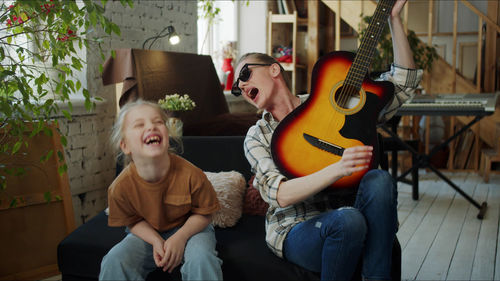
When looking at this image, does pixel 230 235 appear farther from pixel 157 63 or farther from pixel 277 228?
pixel 157 63

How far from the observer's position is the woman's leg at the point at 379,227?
1456mm

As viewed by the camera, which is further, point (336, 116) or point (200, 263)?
point (336, 116)

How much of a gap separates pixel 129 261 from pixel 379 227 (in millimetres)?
732

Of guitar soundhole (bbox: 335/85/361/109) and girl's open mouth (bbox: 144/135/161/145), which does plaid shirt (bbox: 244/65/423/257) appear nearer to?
guitar soundhole (bbox: 335/85/361/109)

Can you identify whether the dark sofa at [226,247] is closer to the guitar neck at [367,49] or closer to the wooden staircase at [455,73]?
the guitar neck at [367,49]

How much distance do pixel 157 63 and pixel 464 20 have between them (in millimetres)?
4149

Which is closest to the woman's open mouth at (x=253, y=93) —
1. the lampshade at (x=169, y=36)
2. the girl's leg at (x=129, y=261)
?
the girl's leg at (x=129, y=261)

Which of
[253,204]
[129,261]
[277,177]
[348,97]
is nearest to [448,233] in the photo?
[253,204]

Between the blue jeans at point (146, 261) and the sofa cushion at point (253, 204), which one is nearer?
the blue jeans at point (146, 261)

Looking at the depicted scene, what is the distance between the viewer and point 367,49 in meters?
1.62

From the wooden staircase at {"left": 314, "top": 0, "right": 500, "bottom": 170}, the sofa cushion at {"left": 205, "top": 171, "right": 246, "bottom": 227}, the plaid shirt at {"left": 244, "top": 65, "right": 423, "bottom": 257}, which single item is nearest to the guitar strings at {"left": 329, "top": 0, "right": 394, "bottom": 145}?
the plaid shirt at {"left": 244, "top": 65, "right": 423, "bottom": 257}

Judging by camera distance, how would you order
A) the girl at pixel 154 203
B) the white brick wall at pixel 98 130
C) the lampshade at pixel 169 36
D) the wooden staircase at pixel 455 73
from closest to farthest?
the girl at pixel 154 203 < the white brick wall at pixel 98 130 < the lampshade at pixel 169 36 < the wooden staircase at pixel 455 73

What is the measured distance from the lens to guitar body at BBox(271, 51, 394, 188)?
5.11ft

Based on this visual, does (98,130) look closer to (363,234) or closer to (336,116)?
(336,116)
